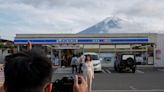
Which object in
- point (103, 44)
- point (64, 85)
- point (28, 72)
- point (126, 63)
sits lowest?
point (126, 63)

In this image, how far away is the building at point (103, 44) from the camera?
4709cm

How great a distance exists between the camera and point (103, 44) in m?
47.9

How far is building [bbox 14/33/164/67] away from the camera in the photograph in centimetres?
4709

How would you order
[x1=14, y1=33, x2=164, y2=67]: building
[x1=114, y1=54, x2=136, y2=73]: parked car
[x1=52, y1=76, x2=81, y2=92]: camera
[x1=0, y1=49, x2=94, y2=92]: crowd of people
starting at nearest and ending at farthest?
1. [x1=0, y1=49, x2=94, y2=92]: crowd of people
2. [x1=52, y1=76, x2=81, y2=92]: camera
3. [x1=114, y1=54, x2=136, y2=73]: parked car
4. [x1=14, y1=33, x2=164, y2=67]: building

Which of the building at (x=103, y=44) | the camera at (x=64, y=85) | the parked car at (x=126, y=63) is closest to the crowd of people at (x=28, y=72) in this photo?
the camera at (x=64, y=85)

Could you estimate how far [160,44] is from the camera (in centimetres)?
4650

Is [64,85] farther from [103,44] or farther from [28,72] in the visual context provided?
[103,44]

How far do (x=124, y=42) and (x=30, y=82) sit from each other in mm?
45162

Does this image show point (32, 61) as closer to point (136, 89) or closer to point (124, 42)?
point (136, 89)

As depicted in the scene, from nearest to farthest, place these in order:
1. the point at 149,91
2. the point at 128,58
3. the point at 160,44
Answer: the point at 149,91
the point at 128,58
the point at 160,44

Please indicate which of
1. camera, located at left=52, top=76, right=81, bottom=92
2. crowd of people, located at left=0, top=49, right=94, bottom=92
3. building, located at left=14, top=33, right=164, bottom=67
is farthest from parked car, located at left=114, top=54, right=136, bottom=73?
crowd of people, located at left=0, top=49, right=94, bottom=92

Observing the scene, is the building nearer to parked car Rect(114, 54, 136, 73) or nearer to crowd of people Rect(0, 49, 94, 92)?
parked car Rect(114, 54, 136, 73)

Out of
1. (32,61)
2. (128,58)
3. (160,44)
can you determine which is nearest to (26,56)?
(32,61)

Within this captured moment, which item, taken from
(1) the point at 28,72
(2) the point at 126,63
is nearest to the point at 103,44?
(2) the point at 126,63
